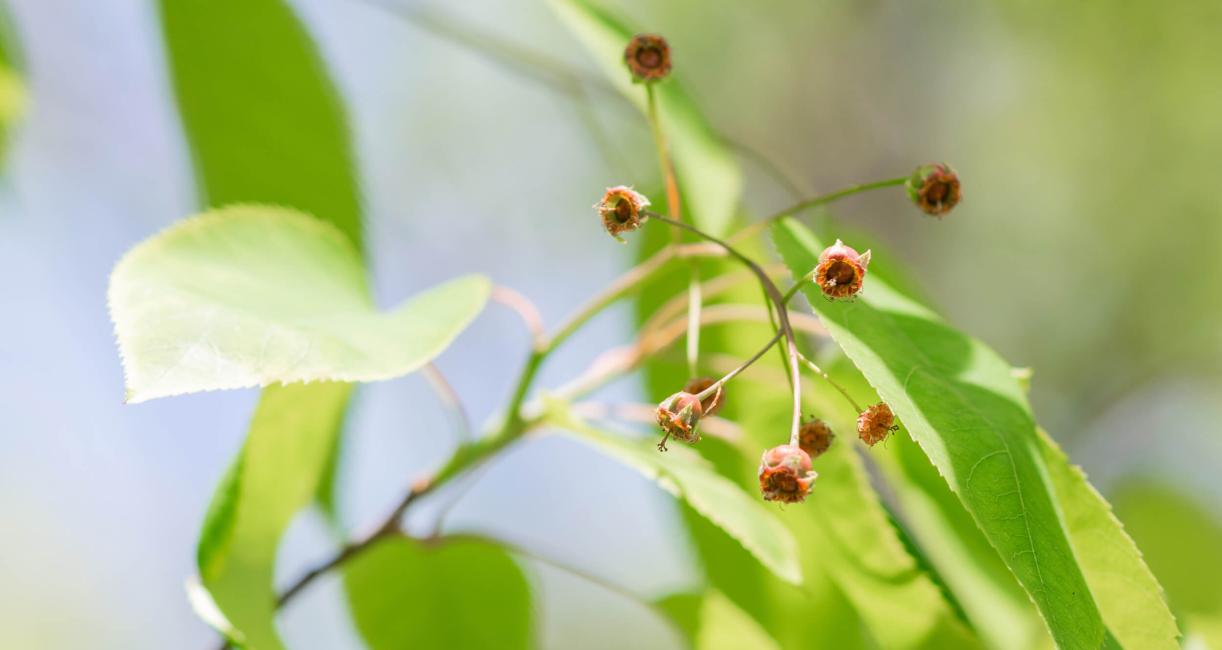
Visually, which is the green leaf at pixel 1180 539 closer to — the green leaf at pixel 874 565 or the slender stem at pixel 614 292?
the green leaf at pixel 874 565

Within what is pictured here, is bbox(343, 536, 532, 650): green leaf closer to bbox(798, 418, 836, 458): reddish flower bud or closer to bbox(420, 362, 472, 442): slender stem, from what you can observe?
bbox(420, 362, 472, 442): slender stem

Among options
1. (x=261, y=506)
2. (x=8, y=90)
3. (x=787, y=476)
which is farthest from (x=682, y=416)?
(x=8, y=90)

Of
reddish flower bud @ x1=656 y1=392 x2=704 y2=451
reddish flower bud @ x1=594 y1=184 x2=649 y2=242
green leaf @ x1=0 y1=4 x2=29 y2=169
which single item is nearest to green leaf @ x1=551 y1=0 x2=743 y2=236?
reddish flower bud @ x1=594 y1=184 x2=649 y2=242

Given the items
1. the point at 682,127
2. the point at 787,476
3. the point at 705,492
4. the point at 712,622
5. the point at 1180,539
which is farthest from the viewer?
the point at 1180,539

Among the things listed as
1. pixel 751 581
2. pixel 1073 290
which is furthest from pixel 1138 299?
pixel 751 581

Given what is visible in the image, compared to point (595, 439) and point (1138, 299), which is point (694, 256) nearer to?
point (595, 439)

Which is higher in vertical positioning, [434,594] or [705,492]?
[705,492]

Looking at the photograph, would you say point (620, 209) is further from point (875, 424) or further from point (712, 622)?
point (712, 622)
